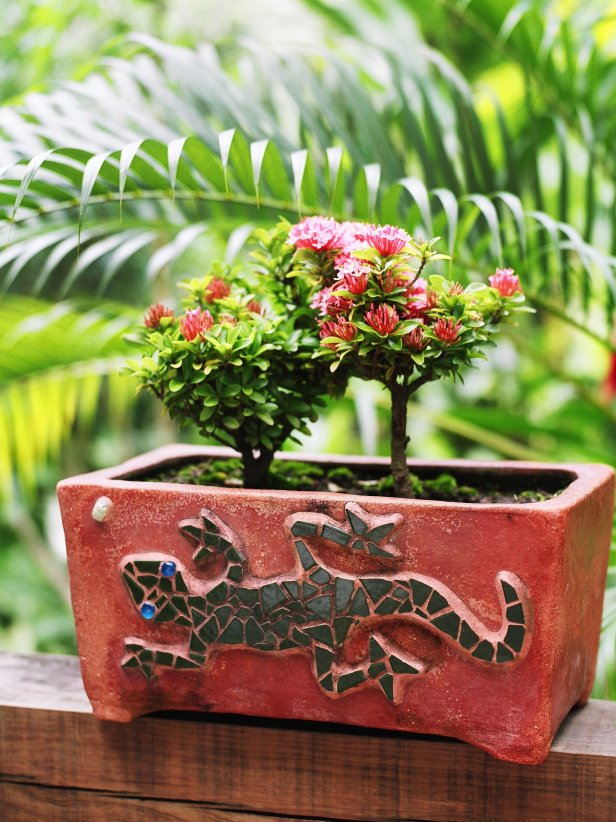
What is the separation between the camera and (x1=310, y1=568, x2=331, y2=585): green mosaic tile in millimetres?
662

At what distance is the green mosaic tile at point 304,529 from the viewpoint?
662mm

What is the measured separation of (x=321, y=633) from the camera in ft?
2.20

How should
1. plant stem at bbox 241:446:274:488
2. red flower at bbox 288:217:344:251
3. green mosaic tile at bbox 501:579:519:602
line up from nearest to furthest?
green mosaic tile at bbox 501:579:519:602
red flower at bbox 288:217:344:251
plant stem at bbox 241:446:274:488

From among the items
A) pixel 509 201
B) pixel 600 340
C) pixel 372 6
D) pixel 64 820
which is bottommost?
pixel 64 820

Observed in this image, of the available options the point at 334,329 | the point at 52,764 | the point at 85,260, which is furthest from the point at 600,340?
the point at 52,764

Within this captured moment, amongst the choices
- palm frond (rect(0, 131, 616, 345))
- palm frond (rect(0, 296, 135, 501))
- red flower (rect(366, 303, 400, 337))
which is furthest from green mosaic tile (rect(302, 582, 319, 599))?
palm frond (rect(0, 296, 135, 501))

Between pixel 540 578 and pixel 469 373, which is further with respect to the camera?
pixel 469 373

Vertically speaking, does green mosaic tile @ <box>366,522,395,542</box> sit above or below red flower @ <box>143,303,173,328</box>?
below

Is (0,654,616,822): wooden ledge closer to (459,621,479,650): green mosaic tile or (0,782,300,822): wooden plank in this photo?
(0,782,300,822): wooden plank

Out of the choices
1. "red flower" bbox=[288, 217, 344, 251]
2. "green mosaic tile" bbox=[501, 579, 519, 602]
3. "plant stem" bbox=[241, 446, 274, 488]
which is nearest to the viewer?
"green mosaic tile" bbox=[501, 579, 519, 602]

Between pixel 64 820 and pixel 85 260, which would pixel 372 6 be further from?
pixel 64 820

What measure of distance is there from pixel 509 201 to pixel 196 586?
1.52 ft

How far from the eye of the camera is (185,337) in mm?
737

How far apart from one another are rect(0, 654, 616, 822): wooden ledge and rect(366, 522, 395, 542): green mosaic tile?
20cm
